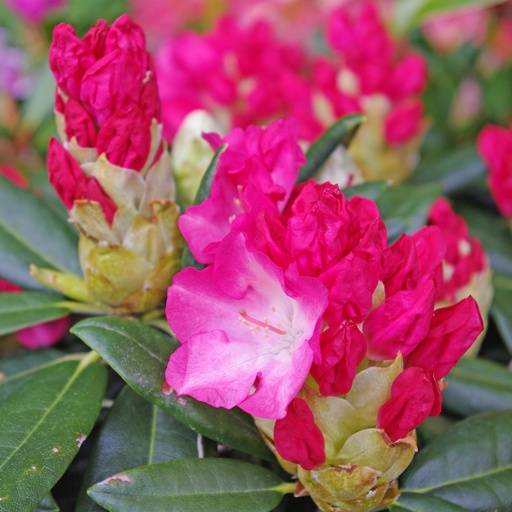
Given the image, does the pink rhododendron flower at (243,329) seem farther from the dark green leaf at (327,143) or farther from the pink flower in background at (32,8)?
the pink flower in background at (32,8)

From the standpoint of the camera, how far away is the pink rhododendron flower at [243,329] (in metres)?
0.57

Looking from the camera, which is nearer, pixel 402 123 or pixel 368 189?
pixel 368 189

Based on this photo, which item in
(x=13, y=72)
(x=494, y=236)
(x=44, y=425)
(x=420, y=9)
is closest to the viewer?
(x=44, y=425)

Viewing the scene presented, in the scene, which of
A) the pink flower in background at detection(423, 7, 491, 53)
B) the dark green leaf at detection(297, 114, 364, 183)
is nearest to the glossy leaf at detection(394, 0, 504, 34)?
the pink flower in background at detection(423, 7, 491, 53)

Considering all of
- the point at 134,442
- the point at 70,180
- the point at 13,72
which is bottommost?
the point at 134,442

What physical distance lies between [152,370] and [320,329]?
0.58ft

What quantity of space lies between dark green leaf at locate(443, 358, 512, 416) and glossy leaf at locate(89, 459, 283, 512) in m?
0.28

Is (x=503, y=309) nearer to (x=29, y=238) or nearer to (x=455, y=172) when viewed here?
(x=455, y=172)

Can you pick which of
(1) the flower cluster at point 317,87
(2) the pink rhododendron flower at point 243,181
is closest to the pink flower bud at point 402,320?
(2) the pink rhododendron flower at point 243,181

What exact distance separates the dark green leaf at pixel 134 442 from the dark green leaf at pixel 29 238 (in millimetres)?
250

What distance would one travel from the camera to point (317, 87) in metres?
1.21

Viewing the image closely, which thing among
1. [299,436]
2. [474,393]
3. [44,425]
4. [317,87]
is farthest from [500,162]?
[44,425]

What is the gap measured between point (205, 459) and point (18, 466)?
0.56 feet

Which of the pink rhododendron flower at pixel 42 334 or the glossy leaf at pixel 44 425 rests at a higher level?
the glossy leaf at pixel 44 425
